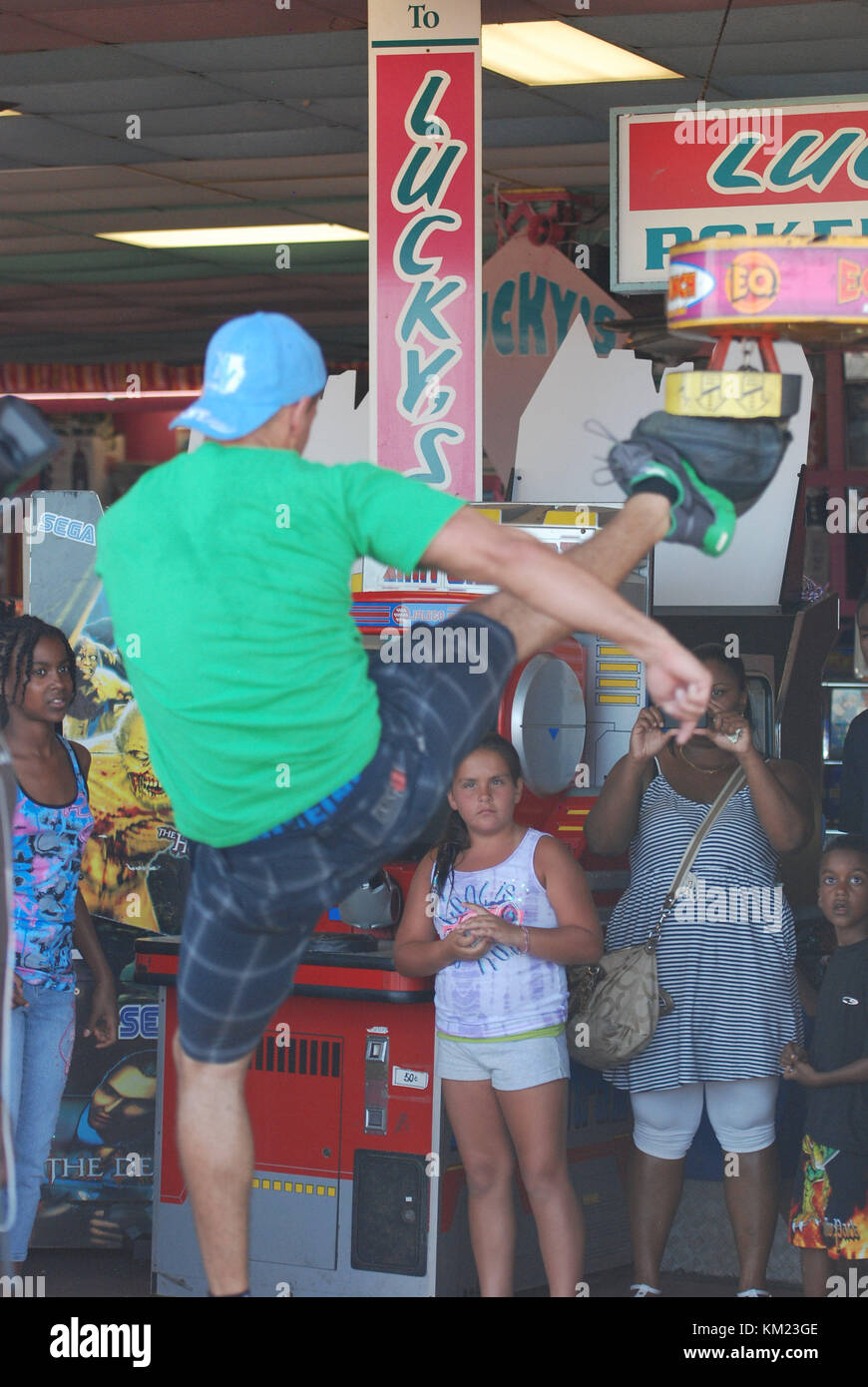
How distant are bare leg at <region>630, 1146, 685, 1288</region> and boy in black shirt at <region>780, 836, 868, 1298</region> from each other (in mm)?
306

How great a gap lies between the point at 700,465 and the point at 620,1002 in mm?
1649

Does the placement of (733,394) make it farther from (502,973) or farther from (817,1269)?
(817,1269)

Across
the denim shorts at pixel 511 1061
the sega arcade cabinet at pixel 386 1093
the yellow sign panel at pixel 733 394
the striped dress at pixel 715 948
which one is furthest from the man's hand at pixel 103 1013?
the yellow sign panel at pixel 733 394

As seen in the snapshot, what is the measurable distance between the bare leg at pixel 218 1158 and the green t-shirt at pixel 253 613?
1.52 feet

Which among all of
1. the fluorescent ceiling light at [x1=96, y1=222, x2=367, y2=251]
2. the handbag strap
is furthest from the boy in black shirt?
the fluorescent ceiling light at [x1=96, y1=222, x2=367, y2=251]

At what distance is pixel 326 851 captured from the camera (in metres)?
2.89

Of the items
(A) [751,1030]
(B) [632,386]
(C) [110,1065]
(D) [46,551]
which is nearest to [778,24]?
(B) [632,386]

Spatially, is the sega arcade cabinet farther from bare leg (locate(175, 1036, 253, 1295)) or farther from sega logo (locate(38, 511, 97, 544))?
bare leg (locate(175, 1036, 253, 1295))

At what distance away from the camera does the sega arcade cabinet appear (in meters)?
4.18

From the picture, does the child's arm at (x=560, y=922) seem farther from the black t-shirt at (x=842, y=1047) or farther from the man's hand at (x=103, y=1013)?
the man's hand at (x=103, y=1013)
